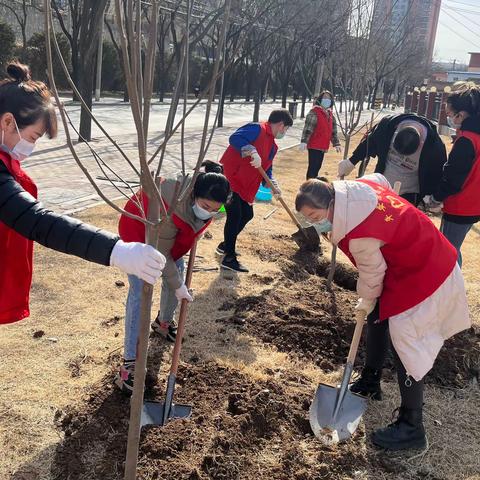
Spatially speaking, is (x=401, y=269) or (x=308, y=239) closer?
(x=401, y=269)

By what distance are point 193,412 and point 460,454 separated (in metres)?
1.36

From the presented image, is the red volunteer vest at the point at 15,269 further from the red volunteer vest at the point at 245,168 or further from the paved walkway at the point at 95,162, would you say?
the red volunteer vest at the point at 245,168

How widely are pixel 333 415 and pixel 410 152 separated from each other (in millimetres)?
1969

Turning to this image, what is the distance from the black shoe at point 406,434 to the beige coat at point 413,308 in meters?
0.26

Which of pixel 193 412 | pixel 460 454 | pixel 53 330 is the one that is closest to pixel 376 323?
pixel 460 454

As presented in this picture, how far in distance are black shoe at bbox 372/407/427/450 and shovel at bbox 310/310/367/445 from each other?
6.1 inches

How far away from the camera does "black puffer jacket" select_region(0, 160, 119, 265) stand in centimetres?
158

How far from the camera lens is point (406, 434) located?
2.66 meters

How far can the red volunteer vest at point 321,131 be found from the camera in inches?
311

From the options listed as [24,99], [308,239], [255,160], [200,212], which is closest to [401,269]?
[200,212]

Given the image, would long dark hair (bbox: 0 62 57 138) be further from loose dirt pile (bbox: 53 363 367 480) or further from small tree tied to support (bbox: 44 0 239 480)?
loose dirt pile (bbox: 53 363 367 480)

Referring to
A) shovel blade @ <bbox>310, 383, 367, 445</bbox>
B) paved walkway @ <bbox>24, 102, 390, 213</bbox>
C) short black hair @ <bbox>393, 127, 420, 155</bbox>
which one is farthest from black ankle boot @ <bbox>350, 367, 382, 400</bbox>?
paved walkway @ <bbox>24, 102, 390, 213</bbox>

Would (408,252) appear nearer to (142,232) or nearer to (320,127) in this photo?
(142,232)

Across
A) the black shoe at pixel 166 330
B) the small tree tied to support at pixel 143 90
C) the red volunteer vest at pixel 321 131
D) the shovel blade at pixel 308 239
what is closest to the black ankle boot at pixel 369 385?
the black shoe at pixel 166 330
